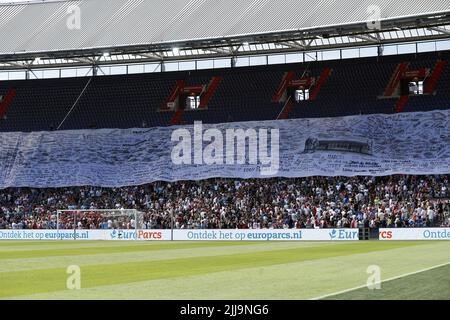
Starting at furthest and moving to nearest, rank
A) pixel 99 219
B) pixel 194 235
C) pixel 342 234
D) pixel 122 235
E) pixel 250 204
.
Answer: pixel 99 219 < pixel 250 204 < pixel 122 235 < pixel 194 235 < pixel 342 234

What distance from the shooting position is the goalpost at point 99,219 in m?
49.0

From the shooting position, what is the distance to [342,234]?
43.2 m

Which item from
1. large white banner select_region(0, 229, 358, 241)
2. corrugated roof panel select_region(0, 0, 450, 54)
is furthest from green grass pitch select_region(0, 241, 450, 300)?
corrugated roof panel select_region(0, 0, 450, 54)

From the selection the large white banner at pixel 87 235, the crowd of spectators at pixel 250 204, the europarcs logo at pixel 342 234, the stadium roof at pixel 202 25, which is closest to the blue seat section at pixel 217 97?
the stadium roof at pixel 202 25

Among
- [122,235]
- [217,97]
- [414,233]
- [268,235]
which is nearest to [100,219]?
[122,235]

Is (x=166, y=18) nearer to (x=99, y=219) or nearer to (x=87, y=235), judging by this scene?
(x=99, y=219)

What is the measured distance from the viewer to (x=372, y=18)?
45812mm

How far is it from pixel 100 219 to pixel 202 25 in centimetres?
1483

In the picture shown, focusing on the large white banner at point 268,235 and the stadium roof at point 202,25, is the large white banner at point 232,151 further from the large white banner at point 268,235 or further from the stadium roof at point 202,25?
the large white banner at point 268,235

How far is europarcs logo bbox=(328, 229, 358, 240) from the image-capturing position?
42938 mm

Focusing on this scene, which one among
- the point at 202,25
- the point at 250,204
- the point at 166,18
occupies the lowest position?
the point at 250,204

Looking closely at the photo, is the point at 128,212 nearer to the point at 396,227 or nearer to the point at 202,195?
the point at 202,195

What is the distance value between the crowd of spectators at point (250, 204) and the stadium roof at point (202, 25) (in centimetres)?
965

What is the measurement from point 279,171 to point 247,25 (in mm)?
9882
